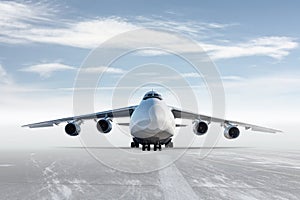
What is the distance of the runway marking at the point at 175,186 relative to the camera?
1366 cm

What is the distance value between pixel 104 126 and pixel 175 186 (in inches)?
891

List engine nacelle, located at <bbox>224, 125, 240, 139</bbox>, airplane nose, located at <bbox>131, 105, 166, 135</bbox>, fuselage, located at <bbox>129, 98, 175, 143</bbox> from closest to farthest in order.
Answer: airplane nose, located at <bbox>131, 105, 166, 135</bbox> → fuselage, located at <bbox>129, 98, 175, 143</bbox> → engine nacelle, located at <bbox>224, 125, 240, 139</bbox>

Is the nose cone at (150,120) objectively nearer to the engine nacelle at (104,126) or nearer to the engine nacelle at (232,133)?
the engine nacelle at (104,126)

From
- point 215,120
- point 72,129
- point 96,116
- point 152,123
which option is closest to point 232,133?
point 215,120

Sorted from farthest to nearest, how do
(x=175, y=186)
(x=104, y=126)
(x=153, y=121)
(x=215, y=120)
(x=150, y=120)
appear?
(x=215, y=120), (x=104, y=126), (x=150, y=120), (x=153, y=121), (x=175, y=186)

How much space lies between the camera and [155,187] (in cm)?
1598

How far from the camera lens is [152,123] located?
1049 inches

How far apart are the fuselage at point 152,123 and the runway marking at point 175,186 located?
5.77 metres

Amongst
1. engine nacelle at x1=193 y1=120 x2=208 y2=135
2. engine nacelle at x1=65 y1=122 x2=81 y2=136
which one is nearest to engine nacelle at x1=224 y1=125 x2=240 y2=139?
engine nacelle at x1=193 y1=120 x2=208 y2=135

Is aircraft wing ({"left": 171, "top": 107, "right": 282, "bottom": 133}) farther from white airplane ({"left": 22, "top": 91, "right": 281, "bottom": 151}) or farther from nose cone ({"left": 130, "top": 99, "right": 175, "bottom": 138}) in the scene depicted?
nose cone ({"left": 130, "top": 99, "right": 175, "bottom": 138})

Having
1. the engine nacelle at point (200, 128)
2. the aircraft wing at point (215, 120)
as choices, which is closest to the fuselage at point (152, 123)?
the engine nacelle at point (200, 128)

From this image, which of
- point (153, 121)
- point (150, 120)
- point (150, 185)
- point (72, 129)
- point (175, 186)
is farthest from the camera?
point (72, 129)

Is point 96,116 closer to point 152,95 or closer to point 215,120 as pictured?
point 152,95

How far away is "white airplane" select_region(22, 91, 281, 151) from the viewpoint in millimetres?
27141
